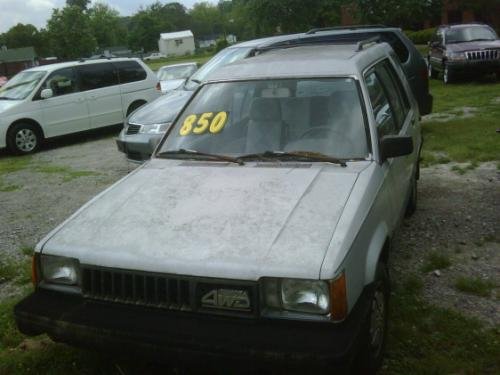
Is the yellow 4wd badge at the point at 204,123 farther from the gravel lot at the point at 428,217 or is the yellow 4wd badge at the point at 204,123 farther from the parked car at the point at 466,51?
the parked car at the point at 466,51

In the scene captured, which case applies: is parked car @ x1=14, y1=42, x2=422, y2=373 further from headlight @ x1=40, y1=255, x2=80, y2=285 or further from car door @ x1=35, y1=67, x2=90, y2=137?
car door @ x1=35, y1=67, x2=90, y2=137

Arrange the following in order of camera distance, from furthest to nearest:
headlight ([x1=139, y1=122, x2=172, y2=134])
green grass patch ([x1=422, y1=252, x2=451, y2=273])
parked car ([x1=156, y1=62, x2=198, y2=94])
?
parked car ([x1=156, y1=62, x2=198, y2=94]), headlight ([x1=139, y1=122, x2=172, y2=134]), green grass patch ([x1=422, y1=252, x2=451, y2=273])

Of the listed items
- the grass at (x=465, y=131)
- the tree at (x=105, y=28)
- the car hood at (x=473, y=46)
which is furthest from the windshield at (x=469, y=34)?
the tree at (x=105, y=28)

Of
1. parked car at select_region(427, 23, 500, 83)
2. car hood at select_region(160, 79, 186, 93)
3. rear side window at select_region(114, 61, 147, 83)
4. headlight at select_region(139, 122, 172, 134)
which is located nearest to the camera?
headlight at select_region(139, 122, 172, 134)

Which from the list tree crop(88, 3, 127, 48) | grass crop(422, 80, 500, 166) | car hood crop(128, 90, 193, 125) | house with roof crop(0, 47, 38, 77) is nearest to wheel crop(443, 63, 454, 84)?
grass crop(422, 80, 500, 166)

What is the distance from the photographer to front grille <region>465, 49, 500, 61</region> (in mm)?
15062

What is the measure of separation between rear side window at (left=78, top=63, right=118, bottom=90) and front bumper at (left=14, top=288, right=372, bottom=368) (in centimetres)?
1003

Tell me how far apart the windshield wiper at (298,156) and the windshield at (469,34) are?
47.8ft

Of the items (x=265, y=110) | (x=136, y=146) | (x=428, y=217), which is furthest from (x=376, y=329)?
(x=136, y=146)

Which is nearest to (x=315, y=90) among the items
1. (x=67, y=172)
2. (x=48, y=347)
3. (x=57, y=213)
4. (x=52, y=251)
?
(x=52, y=251)

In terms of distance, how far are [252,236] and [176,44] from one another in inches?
4330

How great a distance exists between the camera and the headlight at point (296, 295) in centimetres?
250

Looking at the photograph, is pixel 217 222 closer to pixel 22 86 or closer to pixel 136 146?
pixel 136 146

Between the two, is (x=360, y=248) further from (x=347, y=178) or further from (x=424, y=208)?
(x=424, y=208)
